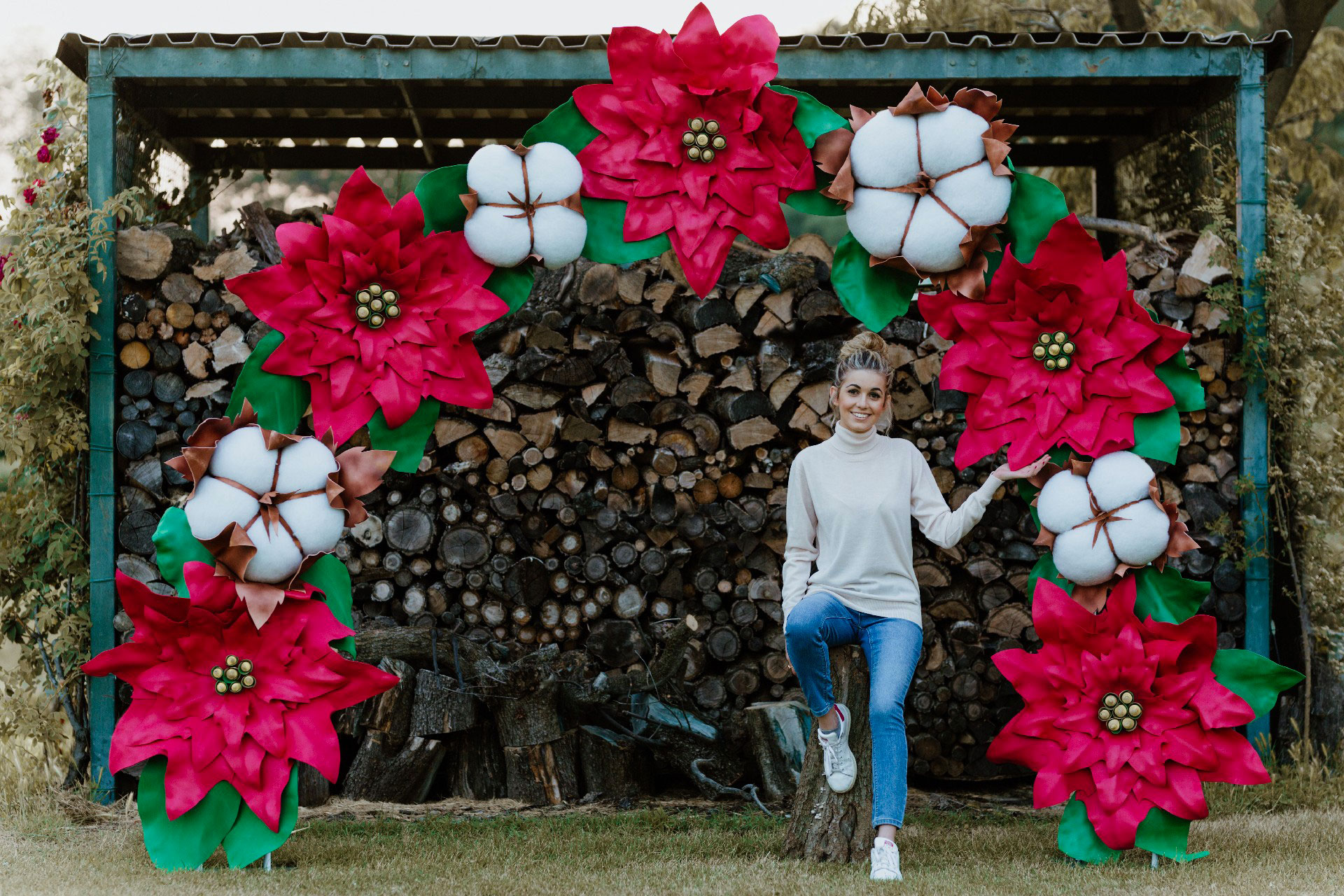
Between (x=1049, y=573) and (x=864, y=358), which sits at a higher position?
(x=864, y=358)

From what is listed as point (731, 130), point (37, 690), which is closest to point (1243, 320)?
point (731, 130)

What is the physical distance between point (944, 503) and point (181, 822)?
228 cm

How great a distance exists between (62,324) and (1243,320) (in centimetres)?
427

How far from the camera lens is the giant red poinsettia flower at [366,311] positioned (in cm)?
314

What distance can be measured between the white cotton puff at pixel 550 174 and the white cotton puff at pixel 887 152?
77 centimetres

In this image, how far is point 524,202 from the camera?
3174 mm

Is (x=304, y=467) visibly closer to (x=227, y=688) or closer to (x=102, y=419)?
(x=227, y=688)

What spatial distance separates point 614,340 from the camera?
14.9 feet

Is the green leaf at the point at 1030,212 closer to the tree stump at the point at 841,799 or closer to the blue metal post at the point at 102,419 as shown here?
the tree stump at the point at 841,799

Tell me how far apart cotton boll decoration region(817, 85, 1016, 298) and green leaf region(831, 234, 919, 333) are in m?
0.07

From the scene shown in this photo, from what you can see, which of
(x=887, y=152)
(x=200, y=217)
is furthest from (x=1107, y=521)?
(x=200, y=217)

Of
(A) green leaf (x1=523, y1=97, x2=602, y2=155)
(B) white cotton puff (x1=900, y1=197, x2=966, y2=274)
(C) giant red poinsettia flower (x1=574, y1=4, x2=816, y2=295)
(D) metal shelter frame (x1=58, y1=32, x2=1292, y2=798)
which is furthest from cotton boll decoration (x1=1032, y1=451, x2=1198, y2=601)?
(A) green leaf (x1=523, y1=97, x2=602, y2=155)

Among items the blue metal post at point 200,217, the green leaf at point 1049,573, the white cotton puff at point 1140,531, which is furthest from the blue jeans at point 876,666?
the blue metal post at point 200,217

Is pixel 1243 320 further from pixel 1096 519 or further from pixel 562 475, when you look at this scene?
pixel 562 475
